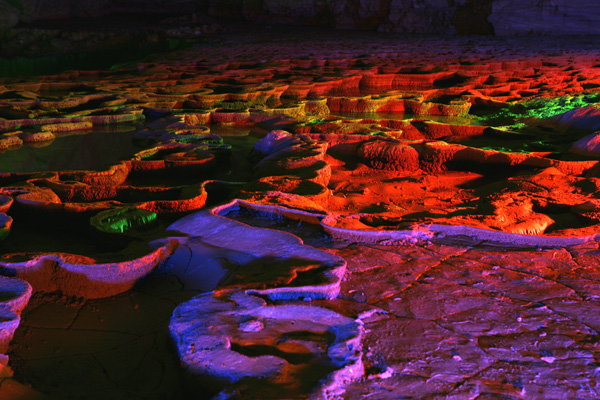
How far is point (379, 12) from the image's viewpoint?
1459cm

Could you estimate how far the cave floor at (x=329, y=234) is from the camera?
145 centimetres

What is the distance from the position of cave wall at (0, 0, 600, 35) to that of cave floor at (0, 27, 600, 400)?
7.36 m

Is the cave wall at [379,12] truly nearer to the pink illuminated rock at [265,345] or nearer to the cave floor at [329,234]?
the cave floor at [329,234]

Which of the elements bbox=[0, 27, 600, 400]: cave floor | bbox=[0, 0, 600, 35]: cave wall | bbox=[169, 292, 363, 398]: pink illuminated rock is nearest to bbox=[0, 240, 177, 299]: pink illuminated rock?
bbox=[0, 27, 600, 400]: cave floor

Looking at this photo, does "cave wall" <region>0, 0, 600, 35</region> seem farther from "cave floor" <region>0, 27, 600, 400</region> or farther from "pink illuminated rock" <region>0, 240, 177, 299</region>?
"pink illuminated rock" <region>0, 240, 177, 299</region>

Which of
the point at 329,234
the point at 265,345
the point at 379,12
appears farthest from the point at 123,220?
the point at 379,12

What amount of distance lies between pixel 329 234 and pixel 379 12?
44.5ft

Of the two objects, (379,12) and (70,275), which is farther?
(379,12)

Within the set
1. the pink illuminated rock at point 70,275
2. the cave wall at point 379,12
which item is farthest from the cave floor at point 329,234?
the cave wall at point 379,12

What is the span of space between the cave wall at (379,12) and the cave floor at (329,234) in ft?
24.2

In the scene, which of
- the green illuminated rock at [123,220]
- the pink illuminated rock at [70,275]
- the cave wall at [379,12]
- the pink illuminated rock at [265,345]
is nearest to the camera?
the pink illuminated rock at [265,345]

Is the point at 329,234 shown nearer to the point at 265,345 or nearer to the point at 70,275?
the point at 265,345

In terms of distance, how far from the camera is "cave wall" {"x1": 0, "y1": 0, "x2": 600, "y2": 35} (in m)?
12.0

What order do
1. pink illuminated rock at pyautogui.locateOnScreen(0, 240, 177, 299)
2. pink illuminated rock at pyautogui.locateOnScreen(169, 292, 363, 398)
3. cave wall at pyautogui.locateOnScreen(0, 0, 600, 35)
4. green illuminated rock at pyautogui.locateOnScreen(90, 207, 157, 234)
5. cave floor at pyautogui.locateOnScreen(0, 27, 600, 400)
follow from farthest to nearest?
cave wall at pyautogui.locateOnScreen(0, 0, 600, 35), green illuminated rock at pyautogui.locateOnScreen(90, 207, 157, 234), pink illuminated rock at pyautogui.locateOnScreen(0, 240, 177, 299), cave floor at pyautogui.locateOnScreen(0, 27, 600, 400), pink illuminated rock at pyautogui.locateOnScreen(169, 292, 363, 398)
